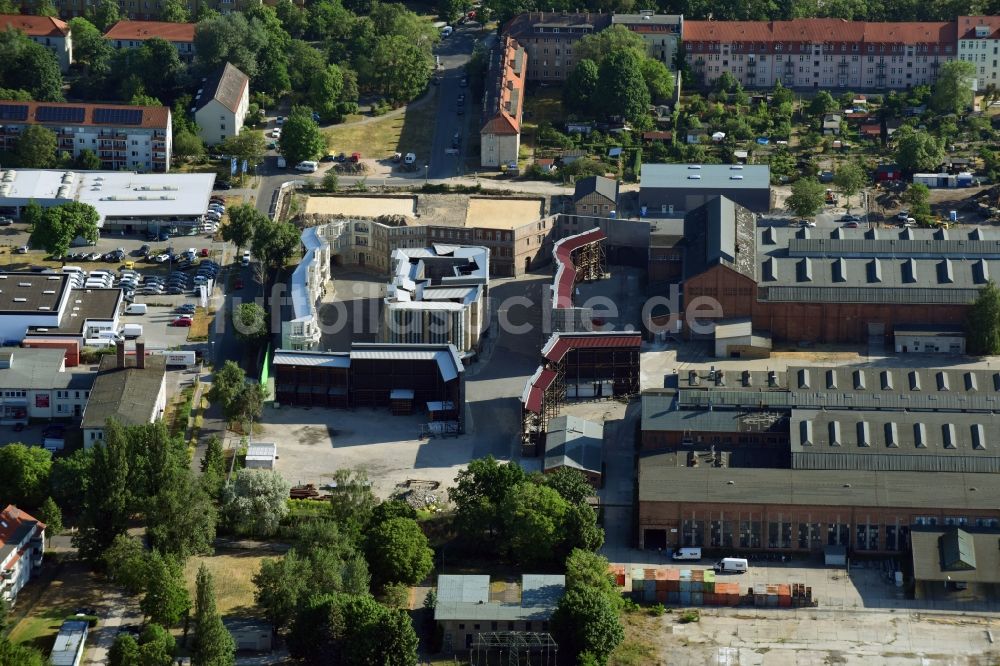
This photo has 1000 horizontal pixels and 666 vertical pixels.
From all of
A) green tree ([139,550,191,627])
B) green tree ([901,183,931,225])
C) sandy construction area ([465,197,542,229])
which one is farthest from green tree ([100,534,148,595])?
green tree ([901,183,931,225])

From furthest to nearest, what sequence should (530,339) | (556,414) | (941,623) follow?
(530,339)
(556,414)
(941,623)

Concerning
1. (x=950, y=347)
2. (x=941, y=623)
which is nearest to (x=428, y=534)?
(x=941, y=623)

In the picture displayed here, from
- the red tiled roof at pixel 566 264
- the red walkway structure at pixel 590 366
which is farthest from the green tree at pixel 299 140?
the red walkway structure at pixel 590 366

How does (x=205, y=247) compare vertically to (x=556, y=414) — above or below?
above

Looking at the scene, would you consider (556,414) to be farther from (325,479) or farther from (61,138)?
(61,138)

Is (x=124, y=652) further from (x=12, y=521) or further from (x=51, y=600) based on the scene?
(x=12, y=521)

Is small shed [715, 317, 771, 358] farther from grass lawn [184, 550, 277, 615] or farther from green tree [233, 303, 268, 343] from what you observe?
grass lawn [184, 550, 277, 615]

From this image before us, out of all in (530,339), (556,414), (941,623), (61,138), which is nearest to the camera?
(941,623)

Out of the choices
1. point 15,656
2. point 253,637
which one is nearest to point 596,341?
point 253,637
